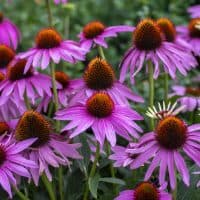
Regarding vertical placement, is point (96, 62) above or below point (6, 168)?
above

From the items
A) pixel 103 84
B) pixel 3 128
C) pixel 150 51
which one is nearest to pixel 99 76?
pixel 103 84

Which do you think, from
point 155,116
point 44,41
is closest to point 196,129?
point 155,116

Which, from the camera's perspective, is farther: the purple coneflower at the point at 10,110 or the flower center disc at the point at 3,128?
the purple coneflower at the point at 10,110

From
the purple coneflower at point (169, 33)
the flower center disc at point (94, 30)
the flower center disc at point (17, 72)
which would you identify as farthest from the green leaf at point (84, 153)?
the purple coneflower at point (169, 33)

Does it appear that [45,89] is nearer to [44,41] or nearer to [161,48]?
[44,41]

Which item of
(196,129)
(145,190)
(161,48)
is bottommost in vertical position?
(145,190)

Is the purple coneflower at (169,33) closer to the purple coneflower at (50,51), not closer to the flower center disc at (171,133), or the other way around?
the purple coneflower at (50,51)
